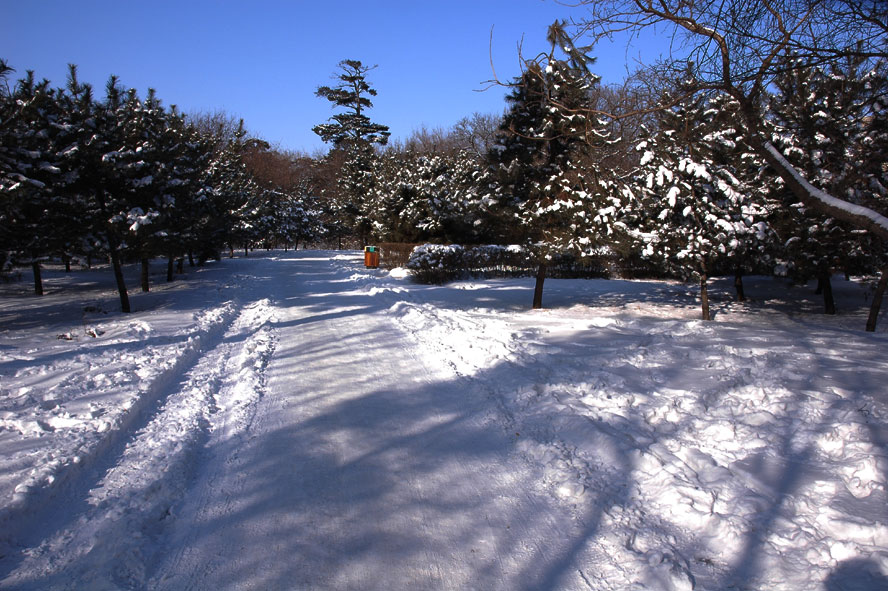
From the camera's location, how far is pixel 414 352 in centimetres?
811

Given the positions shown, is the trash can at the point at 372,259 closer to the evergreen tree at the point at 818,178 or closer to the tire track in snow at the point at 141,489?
the evergreen tree at the point at 818,178

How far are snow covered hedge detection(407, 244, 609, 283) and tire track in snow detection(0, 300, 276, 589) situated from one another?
1392cm

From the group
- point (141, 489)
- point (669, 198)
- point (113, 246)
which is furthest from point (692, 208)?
point (113, 246)

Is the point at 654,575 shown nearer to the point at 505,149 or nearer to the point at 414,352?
the point at 414,352

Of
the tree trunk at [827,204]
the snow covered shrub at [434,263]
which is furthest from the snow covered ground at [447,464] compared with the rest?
the snow covered shrub at [434,263]

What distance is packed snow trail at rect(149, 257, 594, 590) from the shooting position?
2.91 metres

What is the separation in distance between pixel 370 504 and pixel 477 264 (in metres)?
19.5

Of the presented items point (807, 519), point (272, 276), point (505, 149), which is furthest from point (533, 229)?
point (272, 276)

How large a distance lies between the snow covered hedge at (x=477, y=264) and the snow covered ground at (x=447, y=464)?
40.4 ft

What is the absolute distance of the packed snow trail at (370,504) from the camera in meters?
2.91

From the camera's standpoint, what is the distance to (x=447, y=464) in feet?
13.9

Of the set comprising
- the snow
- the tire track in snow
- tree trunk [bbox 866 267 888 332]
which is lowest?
the tire track in snow

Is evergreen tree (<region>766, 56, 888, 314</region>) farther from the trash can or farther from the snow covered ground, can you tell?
the trash can

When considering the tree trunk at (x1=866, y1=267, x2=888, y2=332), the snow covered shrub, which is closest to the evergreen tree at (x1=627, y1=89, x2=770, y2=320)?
the tree trunk at (x1=866, y1=267, x2=888, y2=332)
